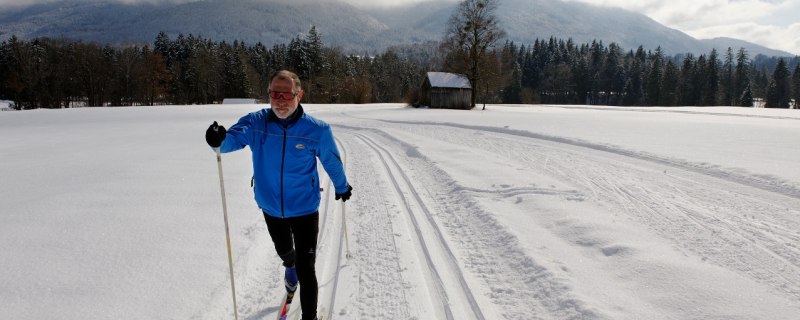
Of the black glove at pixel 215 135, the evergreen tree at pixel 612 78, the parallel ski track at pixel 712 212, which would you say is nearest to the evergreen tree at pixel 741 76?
the evergreen tree at pixel 612 78

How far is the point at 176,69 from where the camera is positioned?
6600 cm

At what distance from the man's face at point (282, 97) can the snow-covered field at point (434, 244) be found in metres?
1.86

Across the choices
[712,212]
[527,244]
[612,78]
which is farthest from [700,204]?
[612,78]

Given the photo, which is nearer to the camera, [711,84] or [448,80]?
[448,80]

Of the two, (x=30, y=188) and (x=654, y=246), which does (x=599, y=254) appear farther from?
(x=30, y=188)

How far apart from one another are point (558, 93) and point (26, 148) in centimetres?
9961

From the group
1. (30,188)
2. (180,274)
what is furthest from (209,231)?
(30,188)

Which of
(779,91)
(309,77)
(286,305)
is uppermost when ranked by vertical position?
(309,77)

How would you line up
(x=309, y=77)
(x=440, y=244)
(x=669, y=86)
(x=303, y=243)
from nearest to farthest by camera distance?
(x=303, y=243)
(x=440, y=244)
(x=309, y=77)
(x=669, y=86)

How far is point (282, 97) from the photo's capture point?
294cm

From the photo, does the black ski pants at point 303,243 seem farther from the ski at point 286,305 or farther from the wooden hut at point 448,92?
the wooden hut at point 448,92

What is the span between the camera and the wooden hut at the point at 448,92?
43.8 m

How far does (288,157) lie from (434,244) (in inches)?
105

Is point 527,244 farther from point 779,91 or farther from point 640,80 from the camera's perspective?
point 640,80
